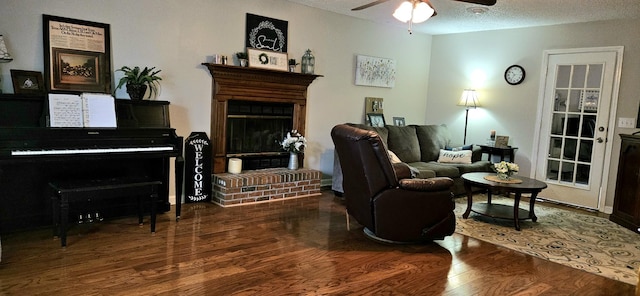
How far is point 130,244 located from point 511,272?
2844 mm

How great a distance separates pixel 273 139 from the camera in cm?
559

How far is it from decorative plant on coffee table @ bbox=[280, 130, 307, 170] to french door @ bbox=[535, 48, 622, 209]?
10.6 feet

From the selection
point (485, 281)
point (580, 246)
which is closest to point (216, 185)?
point (485, 281)

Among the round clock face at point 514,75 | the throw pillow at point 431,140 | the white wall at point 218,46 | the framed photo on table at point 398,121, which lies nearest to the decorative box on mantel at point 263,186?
the white wall at point 218,46

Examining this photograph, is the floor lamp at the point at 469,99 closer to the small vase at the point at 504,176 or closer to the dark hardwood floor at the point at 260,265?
the small vase at the point at 504,176

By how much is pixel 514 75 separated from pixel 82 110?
17.6 feet

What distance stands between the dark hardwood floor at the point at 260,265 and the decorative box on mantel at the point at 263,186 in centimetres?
63

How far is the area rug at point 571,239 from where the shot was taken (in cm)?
352

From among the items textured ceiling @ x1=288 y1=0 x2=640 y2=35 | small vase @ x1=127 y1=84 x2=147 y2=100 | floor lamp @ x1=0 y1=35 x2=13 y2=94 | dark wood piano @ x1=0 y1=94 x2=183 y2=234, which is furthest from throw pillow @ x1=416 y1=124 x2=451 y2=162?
floor lamp @ x1=0 y1=35 x2=13 y2=94

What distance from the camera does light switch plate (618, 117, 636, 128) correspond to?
5242mm

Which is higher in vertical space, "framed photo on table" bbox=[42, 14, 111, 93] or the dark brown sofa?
"framed photo on table" bbox=[42, 14, 111, 93]

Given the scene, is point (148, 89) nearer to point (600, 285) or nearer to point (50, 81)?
point (50, 81)

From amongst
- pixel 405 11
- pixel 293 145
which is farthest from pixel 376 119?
pixel 405 11

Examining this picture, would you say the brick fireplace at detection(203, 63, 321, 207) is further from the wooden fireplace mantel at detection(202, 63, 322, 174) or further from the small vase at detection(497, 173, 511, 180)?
the small vase at detection(497, 173, 511, 180)
